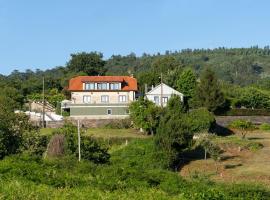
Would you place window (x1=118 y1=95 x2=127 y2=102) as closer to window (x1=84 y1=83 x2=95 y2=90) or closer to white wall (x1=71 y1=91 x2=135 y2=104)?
white wall (x1=71 y1=91 x2=135 y2=104)

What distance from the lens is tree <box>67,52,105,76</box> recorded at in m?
101

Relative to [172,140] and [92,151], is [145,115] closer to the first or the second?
[172,140]

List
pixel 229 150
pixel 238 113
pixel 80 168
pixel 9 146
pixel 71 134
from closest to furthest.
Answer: pixel 80 168 → pixel 9 146 → pixel 71 134 → pixel 229 150 → pixel 238 113

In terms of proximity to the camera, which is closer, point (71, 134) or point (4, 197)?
point (4, 197)

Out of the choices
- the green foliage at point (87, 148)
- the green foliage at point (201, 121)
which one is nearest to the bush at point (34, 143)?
the green foliage at point (87, 148)

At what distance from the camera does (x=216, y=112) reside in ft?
220

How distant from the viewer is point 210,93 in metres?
65.9

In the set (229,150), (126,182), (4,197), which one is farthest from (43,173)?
(229,150)

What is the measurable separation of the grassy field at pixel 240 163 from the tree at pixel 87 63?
5292 centimetres

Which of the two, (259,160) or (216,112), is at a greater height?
(216,112)

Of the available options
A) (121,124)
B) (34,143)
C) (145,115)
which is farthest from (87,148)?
(121,124)

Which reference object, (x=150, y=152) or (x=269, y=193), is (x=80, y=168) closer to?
(x=269, y=193)

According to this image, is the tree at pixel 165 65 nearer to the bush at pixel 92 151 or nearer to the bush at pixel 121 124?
the bush at pixel 121 124

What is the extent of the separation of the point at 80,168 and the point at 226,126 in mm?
37252
